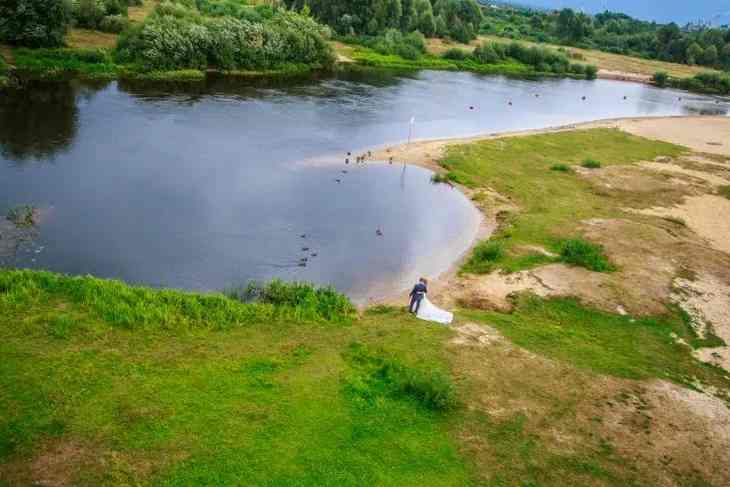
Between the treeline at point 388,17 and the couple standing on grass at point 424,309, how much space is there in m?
89.1

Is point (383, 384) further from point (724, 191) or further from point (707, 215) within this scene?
point (724, 191)

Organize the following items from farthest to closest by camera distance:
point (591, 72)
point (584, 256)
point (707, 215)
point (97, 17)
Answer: point (591, 72), point (97, 17), point (707, 215), point (584, 256)

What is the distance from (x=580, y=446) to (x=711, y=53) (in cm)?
17194

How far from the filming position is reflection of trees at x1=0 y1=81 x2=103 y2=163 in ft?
129

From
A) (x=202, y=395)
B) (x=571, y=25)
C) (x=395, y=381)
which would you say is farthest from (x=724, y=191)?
(x=571, y=25)

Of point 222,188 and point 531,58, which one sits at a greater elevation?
point 531,58

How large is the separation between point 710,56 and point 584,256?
6209 inches

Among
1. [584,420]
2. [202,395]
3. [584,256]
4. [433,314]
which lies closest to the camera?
[202,395]

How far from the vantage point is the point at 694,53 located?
512 feet

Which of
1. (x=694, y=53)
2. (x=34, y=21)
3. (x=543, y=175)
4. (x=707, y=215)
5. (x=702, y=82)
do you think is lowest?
(x=707, y=215)

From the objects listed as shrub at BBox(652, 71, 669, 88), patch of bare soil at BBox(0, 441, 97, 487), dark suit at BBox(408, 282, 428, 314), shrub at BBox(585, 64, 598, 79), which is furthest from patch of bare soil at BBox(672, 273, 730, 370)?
shrub at BBox(652, 71, 669, 88)

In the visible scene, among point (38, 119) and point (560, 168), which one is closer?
point (38, 119)

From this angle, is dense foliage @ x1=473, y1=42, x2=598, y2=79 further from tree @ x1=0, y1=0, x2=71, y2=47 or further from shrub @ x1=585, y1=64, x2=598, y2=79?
tree @ x1=0, y1=0, x2=71, y2=47

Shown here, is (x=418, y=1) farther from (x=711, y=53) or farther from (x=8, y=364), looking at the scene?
(x=8, y=364)
